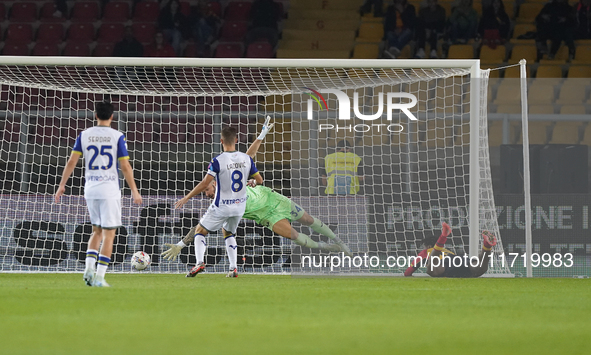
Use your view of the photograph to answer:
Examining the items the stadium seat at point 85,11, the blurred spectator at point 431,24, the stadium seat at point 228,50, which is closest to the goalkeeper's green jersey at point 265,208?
the stadium seat at point 228,50

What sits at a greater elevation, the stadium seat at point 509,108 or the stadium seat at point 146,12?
the stadium seat at point 146,12

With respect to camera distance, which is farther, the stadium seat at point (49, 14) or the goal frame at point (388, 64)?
the stadium seat at point (49, 14)

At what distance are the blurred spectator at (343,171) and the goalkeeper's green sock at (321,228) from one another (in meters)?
0.40

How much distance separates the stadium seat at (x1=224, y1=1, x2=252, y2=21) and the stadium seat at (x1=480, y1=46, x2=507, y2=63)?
4988 millimetres

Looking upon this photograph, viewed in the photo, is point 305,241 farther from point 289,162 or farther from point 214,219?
point 289,162

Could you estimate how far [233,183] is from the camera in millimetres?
9664

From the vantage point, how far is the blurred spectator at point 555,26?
17391 mm

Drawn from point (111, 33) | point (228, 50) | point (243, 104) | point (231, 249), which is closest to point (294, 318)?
point (231, 249)

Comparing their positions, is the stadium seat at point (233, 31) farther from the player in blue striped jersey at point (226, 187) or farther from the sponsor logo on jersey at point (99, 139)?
the sponsor logo on jersey at point (99, 139)

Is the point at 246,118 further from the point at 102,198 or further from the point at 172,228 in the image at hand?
the point at 102,198

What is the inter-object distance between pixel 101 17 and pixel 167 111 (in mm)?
7288

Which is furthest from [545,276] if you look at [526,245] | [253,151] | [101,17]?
[101,17]

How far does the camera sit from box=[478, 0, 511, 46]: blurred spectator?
57.7 ft

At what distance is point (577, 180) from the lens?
33.3 feet
